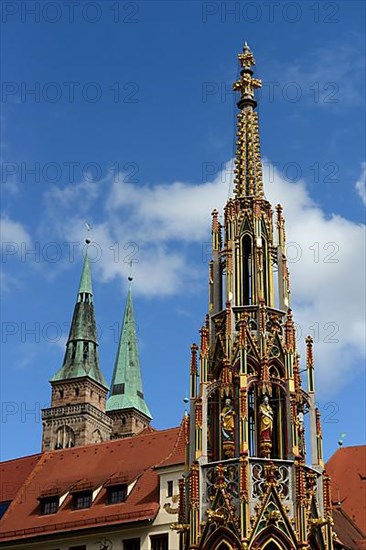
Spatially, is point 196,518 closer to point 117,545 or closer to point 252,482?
point 252,482

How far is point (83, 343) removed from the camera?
95625 mm

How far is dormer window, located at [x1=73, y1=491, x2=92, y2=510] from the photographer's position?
1451 inches

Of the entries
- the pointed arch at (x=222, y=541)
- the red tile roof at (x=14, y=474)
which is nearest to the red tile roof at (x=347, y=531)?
the red tile roof at (x=14, y=474)

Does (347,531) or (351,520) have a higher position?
(351,520)

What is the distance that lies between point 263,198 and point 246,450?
6087mm

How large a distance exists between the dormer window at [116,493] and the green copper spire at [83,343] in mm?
58132

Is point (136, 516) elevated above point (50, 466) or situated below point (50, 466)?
below

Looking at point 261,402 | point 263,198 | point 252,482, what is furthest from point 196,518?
point 263,198

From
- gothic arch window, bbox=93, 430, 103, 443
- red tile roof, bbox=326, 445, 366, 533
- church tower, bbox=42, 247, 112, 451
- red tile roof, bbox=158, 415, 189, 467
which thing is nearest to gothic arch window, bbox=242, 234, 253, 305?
red tile roof, bbox=158, 415, 189, 467

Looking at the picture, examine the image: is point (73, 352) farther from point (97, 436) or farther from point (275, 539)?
point (275, 539)

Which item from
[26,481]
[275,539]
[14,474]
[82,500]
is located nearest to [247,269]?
[275,539]

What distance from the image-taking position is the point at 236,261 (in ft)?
73.9

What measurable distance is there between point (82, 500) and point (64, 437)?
55.5 meters

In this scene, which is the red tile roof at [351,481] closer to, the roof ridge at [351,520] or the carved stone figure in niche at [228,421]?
the roof ridge at [351,520]
